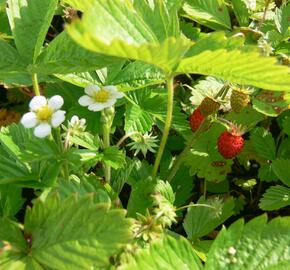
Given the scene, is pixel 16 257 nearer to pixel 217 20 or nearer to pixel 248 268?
pixel 248 268

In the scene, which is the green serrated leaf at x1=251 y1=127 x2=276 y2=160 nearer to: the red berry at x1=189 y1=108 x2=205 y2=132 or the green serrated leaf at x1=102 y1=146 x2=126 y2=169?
the red berry at x1=189 y1=108 x2=205 y2=132

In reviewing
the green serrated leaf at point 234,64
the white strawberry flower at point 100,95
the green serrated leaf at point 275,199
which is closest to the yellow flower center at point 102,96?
the white strawberry flower at point 100,95

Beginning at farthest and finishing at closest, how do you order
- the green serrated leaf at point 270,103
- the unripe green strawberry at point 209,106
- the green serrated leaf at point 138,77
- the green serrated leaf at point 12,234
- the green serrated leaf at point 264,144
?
the green serrated leaf at point 264,144, the green serrated leaf at point 270,103, the green serrated leaf at point 138,77, the unripe green strawberry at point 209,106, the green serrated leaf at point 12,234

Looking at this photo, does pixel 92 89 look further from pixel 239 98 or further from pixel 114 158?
pixel 239 98

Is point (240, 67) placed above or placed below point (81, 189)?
above

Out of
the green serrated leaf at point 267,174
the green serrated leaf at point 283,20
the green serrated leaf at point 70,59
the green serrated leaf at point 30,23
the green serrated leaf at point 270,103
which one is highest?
the green serrated leaf at point 30,23

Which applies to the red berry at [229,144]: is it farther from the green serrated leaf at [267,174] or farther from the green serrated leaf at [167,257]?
the green serrated leaf at [167,257]

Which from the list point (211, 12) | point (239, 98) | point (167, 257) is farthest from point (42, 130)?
point (211, 12)

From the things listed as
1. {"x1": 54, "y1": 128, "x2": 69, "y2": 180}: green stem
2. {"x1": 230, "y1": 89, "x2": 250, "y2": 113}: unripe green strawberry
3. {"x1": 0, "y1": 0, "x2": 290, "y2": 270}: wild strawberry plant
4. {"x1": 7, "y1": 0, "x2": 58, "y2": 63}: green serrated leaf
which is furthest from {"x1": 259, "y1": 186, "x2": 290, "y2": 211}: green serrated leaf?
{"x1": 7, "y1": 0, "x2": 58, "y2": 63}: green serrated leaf

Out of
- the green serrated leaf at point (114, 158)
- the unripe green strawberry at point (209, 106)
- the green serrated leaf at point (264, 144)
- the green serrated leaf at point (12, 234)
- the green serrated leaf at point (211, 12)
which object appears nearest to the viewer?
the green serrated leaf at point (12, 234)
